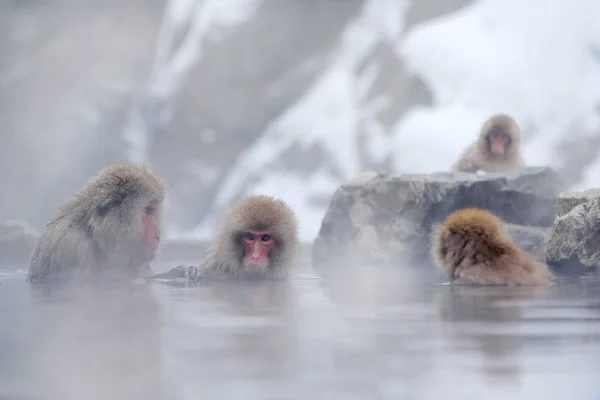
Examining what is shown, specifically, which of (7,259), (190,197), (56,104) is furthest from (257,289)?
(56,104)

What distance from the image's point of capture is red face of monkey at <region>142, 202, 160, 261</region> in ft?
14.2

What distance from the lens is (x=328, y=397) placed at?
141cm

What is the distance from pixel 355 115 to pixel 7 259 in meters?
4.40

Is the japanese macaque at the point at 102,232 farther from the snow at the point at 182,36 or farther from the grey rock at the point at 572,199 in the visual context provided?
the snow at the point at 182,36

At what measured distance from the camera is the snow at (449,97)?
347 inches

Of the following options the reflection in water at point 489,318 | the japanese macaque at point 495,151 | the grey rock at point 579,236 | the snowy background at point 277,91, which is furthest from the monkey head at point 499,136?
the reflection in water at point 489,318

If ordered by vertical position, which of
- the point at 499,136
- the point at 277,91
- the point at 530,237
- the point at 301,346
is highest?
the point at 277,91

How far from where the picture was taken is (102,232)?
4.18m

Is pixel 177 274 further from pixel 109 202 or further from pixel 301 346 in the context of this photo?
pixel 301 346

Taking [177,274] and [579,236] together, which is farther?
[177,274]

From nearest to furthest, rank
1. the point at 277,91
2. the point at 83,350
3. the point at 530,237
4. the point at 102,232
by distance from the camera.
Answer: the point at 83,350 → the point at 102,232 → the point at 530,237 → the point at 277,91

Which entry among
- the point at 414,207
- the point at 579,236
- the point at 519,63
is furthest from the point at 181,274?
the point at 519,63

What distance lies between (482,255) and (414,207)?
7.21ft

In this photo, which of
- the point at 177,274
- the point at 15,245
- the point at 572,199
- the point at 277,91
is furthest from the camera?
the point at 277,91
